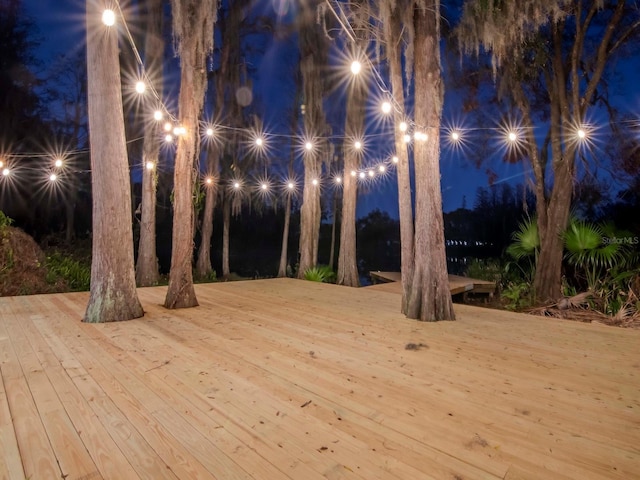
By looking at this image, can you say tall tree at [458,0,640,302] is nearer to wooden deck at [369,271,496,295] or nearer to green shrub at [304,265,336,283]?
wooden deck at [369,271,496,295]

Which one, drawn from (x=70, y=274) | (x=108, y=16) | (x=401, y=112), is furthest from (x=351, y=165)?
(x=70, y=274)

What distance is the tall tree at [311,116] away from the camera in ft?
30.5

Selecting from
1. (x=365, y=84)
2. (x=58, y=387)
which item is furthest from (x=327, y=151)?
(x=58, y=387)

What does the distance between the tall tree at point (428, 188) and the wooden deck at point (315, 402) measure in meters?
0.49

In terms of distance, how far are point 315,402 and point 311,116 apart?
8783mm

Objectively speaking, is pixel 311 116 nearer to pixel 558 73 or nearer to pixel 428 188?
pixel 558 73

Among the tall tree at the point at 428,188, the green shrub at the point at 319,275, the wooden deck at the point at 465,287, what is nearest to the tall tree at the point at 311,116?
the green shrub at the point at 319,275

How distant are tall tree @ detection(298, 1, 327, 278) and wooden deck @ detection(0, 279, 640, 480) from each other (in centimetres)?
599

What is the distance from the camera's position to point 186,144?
15.8 feet

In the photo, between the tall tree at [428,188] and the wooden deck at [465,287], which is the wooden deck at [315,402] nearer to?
the tall tree at [428,188]

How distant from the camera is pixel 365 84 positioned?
8750mm

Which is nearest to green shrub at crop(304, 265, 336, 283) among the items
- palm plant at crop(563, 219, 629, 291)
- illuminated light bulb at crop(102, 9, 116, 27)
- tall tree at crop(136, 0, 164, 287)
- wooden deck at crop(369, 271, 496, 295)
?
wooden deck at crop(369, 271, 496, 295)

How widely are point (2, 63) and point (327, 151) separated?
1075 centimetres

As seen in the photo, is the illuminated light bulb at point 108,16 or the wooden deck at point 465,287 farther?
the wooden deck at point 465,287
